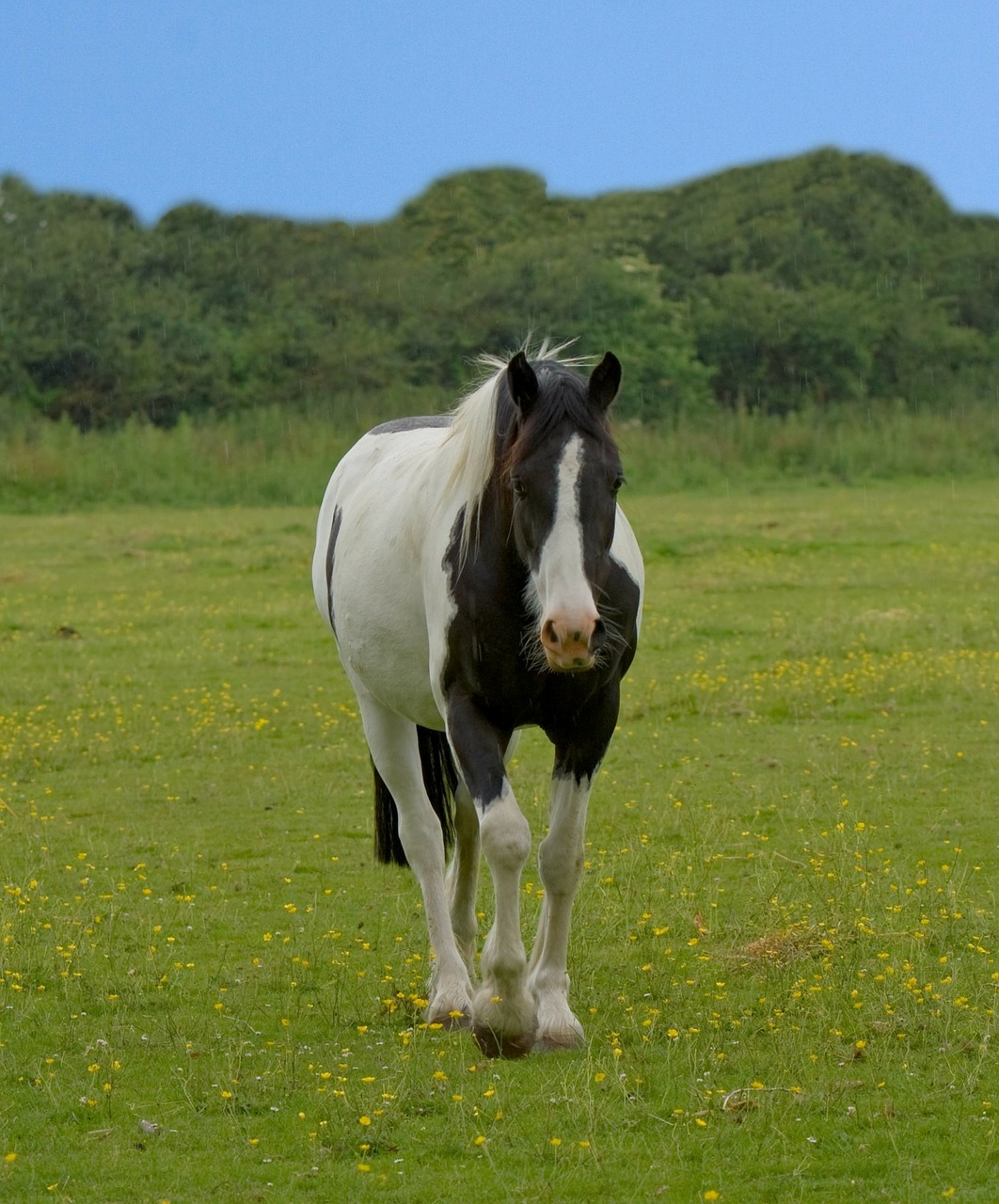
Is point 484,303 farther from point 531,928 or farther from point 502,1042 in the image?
point 502,1042

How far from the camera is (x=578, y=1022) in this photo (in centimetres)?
514

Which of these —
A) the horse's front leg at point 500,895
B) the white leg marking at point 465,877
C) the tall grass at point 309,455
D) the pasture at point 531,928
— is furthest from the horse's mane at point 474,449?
the tall grass at point 309,455

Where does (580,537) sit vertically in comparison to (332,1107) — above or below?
above

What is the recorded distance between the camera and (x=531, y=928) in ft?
21.3

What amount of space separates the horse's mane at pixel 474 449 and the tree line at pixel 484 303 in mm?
29250

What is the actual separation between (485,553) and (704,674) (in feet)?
25.4

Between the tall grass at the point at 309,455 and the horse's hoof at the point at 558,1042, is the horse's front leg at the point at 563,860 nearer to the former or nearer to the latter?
the horse's hoof at the point at 558,1042

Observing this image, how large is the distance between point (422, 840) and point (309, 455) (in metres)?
26.5

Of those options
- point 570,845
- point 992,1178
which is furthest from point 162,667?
point 992,1178

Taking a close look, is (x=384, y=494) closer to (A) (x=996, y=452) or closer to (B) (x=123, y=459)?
(B) (x=123, y=459)

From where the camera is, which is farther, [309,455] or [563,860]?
[309,455]

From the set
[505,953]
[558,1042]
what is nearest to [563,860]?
[505,953]

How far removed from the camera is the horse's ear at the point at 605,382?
15.9 feet

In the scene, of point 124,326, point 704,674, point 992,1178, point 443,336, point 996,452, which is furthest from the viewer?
point 443,336
